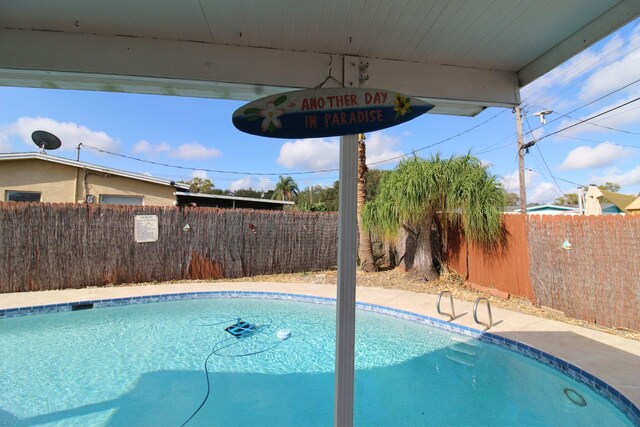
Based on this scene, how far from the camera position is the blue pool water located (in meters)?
2.94

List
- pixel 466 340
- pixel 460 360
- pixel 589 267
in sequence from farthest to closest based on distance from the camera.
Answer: pixel 589 267, pixel 466 340, pixel 460 360

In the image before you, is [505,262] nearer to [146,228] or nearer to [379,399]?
[379,399]

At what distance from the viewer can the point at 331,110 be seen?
1476 millimetres

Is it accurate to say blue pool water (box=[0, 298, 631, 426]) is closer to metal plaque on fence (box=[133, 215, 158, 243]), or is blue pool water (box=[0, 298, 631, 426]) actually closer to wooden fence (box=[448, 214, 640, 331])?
wooden fence (box=[448, 214, 640, 331])

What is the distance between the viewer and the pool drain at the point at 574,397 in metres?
2.98

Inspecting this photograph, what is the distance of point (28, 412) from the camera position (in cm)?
294

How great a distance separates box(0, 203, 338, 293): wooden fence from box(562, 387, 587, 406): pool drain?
6.69 metres

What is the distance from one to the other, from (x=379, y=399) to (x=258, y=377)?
1.49 metres

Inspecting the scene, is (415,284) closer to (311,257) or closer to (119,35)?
(311,257)

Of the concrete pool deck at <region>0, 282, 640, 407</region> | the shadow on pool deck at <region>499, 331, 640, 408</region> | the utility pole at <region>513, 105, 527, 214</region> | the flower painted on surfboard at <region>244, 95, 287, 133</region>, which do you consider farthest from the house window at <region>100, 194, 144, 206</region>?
the utility pole at <region>513, 105, 527, 214</region>

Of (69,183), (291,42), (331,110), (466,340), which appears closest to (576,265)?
(466,340)

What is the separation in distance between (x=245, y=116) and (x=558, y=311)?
602 centimetres

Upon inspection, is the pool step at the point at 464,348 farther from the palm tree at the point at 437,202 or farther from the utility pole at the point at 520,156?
the utility pole at the point at 520,156

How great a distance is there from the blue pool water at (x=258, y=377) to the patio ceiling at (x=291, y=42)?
2.99 metres
